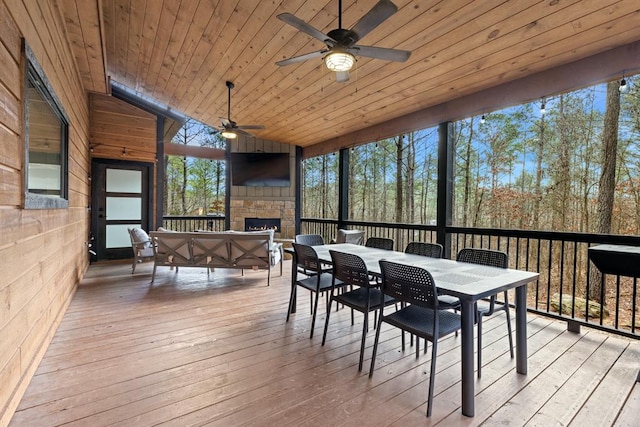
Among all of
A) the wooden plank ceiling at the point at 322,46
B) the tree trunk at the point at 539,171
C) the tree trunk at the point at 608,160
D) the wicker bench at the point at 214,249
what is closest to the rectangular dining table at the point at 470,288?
the wicker bench at the point at 214,249

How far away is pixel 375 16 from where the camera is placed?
2.03m

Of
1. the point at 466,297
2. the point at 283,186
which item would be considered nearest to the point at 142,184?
the point at 283,186

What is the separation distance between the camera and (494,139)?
229 inches

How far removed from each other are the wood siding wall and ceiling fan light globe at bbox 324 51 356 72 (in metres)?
1.89

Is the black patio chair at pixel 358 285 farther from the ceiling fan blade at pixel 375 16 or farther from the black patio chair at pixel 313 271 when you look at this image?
the ceiling fan blade at pixel 375 16

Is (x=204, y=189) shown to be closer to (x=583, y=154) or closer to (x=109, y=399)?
(x=109, y=399)

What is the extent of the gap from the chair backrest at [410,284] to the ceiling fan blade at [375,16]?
63.9 inches

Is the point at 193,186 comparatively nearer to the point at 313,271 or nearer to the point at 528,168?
the point at 313,271

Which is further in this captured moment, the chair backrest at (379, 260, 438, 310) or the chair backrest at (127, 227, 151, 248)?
the chair backrest at (127, 227, 151, 248)

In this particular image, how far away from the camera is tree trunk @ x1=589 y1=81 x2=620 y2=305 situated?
→ 15.0ft

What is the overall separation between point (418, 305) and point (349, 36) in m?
1.93

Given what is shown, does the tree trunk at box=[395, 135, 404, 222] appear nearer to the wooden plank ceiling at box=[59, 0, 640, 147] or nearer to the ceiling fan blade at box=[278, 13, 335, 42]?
the wooden plank ceiling at box=[59, 0, 640, 147]

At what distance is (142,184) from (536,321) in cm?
733

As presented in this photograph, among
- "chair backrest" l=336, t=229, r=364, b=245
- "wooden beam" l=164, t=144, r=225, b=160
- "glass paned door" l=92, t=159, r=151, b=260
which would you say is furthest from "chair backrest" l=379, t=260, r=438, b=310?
"wooden beam" l=164, t=144, r=225, b=160
